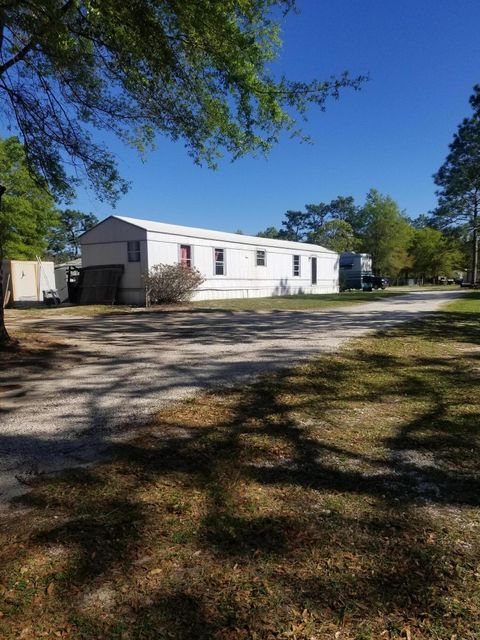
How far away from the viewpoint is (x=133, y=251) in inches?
714

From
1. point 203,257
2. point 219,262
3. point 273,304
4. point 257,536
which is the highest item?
point 203,257

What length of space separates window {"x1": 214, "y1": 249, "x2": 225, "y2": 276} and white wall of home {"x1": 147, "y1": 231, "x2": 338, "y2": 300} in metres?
0.12

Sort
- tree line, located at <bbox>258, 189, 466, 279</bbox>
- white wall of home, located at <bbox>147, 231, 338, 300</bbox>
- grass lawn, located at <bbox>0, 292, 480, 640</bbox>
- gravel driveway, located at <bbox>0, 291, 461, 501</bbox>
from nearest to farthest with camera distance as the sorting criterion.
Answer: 1. grass lawn, located at <bbox>0, 292, 480, 640</bbox>
2. gravel driveway, located at <bbox>0, 291, 461, 501</bbox>
3. white wall of home, located at <bbox>147, 231, 338, 300</bbox>
4. tree line, located at <bbox>258, 189, 466, 279</bbox>

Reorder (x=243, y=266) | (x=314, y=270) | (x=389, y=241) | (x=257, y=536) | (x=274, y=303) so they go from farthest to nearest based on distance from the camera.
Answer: (x=389, y=241) < (x=314, y=270) < (x=243, y=266) < (x=274, y=303) < (x=257, y=536)

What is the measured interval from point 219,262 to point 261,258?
12.8 ft

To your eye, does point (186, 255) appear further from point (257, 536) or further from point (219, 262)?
point (257, 536)

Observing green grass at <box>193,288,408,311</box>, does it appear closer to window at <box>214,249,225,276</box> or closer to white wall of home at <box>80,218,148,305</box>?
window at <box>214,249,225,276</box>

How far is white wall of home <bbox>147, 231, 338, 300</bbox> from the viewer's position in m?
18.6

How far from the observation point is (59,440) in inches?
131

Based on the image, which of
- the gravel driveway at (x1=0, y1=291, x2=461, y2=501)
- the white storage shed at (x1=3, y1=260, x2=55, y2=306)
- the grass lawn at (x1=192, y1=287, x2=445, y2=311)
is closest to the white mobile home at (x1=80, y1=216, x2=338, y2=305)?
the grass lawn at (x1=192, y1=287, x2=445, y2=311)

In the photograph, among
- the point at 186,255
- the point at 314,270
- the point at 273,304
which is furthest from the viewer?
the point at 314,270

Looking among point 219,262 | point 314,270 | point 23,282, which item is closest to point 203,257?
point 219,262

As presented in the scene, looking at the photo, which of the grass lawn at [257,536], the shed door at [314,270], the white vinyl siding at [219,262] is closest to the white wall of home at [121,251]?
the white vinyl siding at [219,262]

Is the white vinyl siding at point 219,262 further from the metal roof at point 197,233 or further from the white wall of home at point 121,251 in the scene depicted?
the white wall of home at point 121,251
